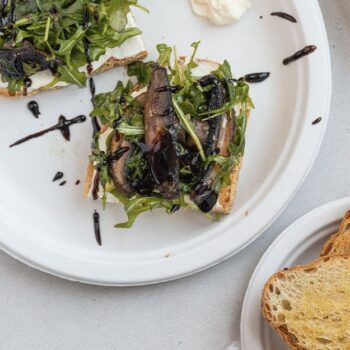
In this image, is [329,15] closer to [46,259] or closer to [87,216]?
[87,216]

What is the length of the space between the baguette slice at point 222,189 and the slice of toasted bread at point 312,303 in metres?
0.37

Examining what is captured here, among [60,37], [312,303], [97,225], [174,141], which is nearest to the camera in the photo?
[174,141]

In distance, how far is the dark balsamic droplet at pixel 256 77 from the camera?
124 inches

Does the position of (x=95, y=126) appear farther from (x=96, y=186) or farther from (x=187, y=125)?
(x=187, y=125)

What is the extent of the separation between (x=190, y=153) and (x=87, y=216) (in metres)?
0.64

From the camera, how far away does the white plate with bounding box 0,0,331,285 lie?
119 inches

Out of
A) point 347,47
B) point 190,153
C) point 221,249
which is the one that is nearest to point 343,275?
→ point 221,249

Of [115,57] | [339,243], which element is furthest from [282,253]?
[115,57]

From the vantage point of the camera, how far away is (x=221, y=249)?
3.02m

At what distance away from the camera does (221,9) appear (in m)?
3.09

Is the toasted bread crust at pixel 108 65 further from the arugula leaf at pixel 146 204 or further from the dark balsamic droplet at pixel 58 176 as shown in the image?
the arugula leaf at pixel 146 204

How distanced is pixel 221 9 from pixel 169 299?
1293mm

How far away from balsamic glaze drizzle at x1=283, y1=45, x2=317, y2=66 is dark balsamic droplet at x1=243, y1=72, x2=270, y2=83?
0.10 m

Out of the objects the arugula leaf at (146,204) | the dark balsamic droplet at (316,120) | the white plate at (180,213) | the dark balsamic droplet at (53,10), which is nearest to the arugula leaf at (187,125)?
the arugula leaf at (146,204)
